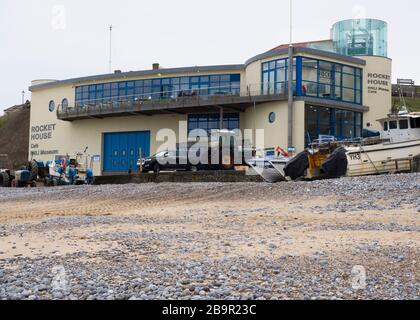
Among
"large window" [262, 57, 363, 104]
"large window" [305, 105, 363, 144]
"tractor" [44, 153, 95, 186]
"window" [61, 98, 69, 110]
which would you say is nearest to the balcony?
"window" [61, 98, 69, 110]

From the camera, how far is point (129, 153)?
136ft

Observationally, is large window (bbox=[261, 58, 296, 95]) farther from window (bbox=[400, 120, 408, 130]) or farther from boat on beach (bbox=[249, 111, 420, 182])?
window (bbox=[400, 120, 408, 130])

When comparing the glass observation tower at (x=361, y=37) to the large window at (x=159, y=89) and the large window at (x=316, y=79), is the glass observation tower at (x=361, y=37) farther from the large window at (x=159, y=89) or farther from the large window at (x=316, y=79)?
the large window at (x=159, y=89)

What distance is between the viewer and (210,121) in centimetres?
3850

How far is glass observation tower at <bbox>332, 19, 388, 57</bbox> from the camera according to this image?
39.5 metres

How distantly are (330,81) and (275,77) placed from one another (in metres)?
3.54

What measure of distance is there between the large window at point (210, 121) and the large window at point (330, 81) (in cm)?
593

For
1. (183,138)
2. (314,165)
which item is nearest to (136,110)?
(183,138)

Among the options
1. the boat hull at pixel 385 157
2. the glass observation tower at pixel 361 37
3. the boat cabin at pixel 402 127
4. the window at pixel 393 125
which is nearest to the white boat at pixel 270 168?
the boat hull at pixel 385 157

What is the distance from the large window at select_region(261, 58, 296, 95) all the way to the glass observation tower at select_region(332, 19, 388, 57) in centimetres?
721

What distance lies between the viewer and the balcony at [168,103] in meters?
35.3

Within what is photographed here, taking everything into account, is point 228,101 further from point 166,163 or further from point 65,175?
point 65,175

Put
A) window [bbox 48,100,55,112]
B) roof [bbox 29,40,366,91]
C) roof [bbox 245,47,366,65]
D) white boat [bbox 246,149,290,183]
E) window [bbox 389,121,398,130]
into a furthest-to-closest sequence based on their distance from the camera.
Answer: window [bbox 48,100,55,112] → roof [bbox 29,40,366,91] → roof [bbox 245,47,366,65] → window [bbox 389,121,398,130] → white boat [bbox 246,149,290,183]
